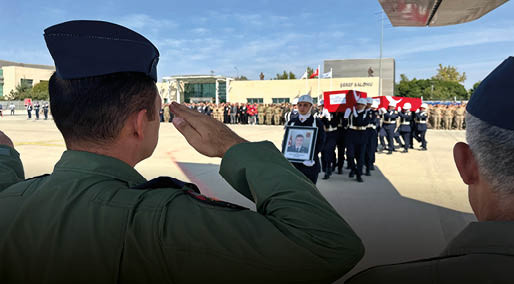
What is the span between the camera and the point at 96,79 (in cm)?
91

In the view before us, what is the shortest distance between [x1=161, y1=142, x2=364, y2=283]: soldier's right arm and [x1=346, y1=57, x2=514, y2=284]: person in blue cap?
147mm

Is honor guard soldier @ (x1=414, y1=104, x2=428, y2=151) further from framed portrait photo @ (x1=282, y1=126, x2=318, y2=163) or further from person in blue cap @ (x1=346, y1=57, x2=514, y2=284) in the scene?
person in blue cap @ (x1=346, y1=57, x2=514, y2=284)

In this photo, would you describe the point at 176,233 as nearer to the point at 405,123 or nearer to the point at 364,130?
the point at 364,130

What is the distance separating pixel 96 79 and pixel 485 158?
39.4 inches

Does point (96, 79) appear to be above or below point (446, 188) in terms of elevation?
above

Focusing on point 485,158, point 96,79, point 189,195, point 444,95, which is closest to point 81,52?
point 96,79

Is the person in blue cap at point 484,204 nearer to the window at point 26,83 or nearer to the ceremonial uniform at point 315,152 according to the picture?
the ceremonial uniform at point 315,152

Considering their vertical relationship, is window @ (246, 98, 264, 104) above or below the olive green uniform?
above

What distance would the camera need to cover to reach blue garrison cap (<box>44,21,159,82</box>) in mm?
900

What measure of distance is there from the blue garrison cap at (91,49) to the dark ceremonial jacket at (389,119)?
11589 millimetres

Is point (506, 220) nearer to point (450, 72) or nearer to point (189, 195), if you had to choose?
point (189, 195)

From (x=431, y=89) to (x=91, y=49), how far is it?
75216mm

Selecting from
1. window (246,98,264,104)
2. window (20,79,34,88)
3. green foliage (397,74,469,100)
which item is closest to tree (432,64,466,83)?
green foliage (397,74,469,100)

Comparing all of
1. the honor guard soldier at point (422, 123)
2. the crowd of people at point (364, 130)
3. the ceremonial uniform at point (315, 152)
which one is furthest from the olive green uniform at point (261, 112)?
the ceremonial uniform at point (315, 152)
